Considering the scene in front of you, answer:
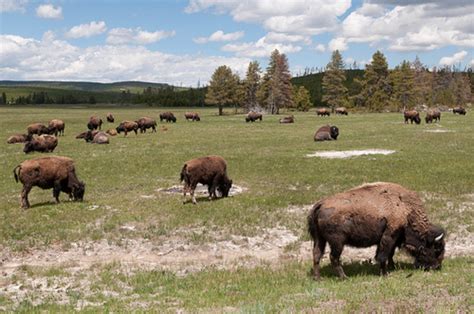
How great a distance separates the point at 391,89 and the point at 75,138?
78.7 metres

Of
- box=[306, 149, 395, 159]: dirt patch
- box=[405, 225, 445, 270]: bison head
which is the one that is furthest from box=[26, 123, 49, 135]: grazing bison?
box=[405, 225, 445, 270]: bison head

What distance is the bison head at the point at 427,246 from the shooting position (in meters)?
11.5

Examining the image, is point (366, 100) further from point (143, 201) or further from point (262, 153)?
point (143, 201)

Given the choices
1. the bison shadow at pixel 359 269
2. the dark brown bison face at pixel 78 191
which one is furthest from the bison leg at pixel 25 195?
the bison shadow at pixel 359 269

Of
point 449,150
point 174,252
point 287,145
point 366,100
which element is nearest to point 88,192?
point 174,252

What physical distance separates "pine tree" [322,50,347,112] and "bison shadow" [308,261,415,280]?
102107 mm

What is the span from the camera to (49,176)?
1972 centimetres

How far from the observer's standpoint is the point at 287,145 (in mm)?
41719

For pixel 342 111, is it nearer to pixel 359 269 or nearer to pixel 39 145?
pixel 39 145

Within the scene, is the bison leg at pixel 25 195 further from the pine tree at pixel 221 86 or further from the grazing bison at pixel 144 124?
the pine tree at pixel 221 86

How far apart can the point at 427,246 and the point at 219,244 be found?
6.49m

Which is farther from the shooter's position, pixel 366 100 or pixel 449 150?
pixel 366 100

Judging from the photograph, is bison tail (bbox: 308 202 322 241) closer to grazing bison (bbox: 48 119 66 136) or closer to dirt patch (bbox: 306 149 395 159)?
dirt patch (bbox: 306 149 395 159)

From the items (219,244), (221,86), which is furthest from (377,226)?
(221,86)
